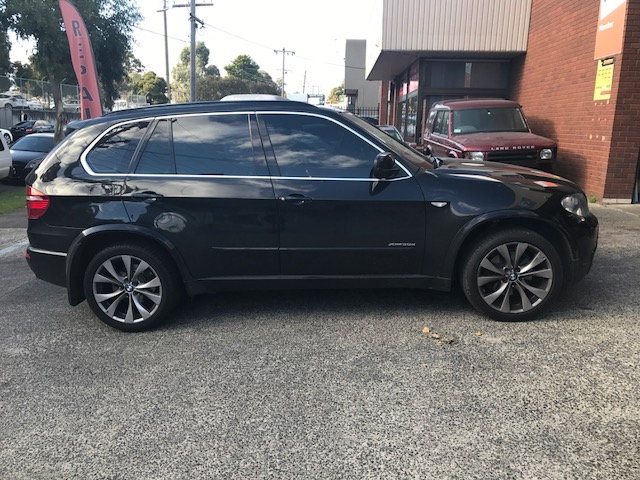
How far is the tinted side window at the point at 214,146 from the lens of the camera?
423 cm

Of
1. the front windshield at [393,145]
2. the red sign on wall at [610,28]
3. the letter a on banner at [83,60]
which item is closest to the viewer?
the front windshield at [393,145]

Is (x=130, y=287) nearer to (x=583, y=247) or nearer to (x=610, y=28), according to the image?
(x=583, y=247)

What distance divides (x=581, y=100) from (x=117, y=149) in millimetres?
9575

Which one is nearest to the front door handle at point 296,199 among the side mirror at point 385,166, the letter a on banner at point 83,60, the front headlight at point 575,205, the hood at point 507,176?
the side mirror at point 385,166

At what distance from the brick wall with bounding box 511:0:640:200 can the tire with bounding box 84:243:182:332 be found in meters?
8.50

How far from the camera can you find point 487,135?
9445mm

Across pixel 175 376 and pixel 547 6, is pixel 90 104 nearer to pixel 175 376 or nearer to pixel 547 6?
pixel 175 376

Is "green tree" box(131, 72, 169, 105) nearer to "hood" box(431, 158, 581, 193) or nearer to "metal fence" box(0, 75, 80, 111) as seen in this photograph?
"metal fence" box(0, 75, 80, 111)

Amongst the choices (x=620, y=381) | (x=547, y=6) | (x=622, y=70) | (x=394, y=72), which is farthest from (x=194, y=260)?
(x=394, y=72)

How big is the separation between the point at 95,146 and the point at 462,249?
3.10 m

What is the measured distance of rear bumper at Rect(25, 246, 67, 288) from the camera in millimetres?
4332

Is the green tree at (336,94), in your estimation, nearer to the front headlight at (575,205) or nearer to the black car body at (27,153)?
the black car body at (27,153)

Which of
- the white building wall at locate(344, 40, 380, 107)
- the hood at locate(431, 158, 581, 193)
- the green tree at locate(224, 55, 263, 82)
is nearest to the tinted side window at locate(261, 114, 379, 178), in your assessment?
the hood at locate(431, 158, 581, 193)

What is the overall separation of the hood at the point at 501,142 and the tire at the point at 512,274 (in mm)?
4775
